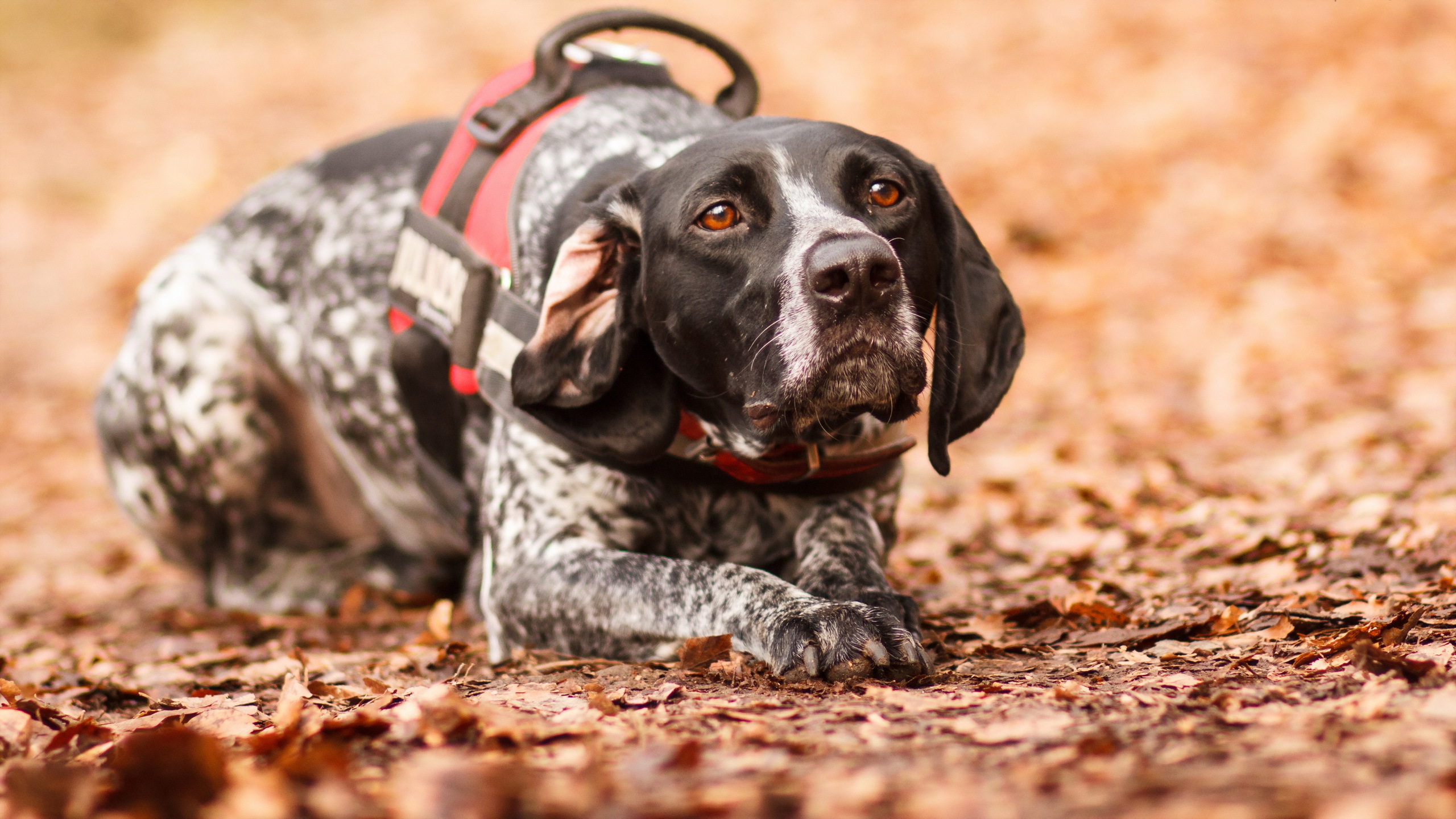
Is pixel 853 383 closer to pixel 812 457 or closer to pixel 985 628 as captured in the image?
pixel 812 457

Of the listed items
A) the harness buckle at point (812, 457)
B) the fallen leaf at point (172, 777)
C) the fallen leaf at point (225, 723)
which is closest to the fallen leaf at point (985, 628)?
the harness buckle at point (812, 457)

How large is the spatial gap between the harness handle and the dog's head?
75 cm

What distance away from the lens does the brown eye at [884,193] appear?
10.4ft

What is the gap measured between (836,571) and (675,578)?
44 centimetres

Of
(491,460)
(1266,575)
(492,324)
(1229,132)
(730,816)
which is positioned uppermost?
(1229,132)

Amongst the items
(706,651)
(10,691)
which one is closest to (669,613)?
(706,651)

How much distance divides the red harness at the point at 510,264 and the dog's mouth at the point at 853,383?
395mm

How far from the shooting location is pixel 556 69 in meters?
4.18

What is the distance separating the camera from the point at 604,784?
1.94 m

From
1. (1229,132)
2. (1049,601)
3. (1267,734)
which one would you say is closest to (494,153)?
(1049,601)

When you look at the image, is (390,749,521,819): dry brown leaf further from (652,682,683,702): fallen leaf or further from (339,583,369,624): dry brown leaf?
(339,583,369,624): dry brown leaf

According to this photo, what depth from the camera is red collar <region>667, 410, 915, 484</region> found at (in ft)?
11.4

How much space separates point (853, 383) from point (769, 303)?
0.28 metres

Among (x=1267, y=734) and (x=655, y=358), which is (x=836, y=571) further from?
(x=1267, y=734)
